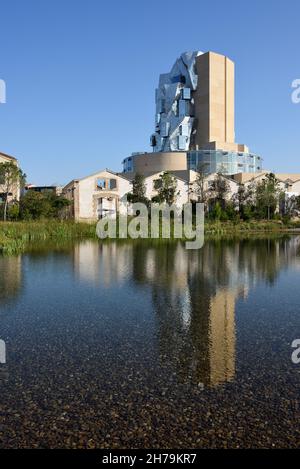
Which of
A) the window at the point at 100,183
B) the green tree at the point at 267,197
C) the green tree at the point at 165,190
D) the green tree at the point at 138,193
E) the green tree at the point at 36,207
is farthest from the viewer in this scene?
the window at the point at 100,183

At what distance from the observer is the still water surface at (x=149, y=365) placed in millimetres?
4258

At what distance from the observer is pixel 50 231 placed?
31.2 metres

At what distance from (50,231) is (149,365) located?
2634 cm

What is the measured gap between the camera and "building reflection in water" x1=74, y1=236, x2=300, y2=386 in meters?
6.26

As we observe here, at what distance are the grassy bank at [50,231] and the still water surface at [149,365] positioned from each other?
12.2m

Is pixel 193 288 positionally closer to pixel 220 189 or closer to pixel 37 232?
pixel 37 232

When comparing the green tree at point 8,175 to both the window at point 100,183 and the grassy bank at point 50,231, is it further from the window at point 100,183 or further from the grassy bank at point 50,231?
the grassy bank at point 50,231

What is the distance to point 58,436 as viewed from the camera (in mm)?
4145

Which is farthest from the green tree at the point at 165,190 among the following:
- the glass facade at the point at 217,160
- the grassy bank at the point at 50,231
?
the glass facade at the point at 217,160

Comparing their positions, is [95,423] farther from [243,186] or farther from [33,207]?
[243,186]

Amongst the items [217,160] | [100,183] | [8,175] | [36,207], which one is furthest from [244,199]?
[8,175]

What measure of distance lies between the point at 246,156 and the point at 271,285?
64.0 m

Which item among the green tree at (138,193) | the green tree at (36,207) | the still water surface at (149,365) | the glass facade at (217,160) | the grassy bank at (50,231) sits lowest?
the still water surface at (149,365)
